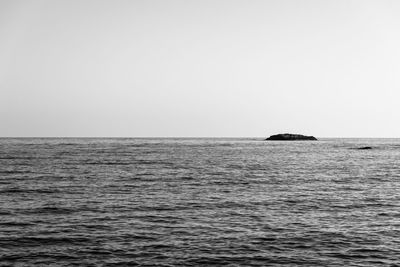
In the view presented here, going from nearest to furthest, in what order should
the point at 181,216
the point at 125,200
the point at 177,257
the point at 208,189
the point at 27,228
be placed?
the point at 177,257 → the point at 27,228 → the point at 181,216 → the point at 125,200 → the point at 208,189

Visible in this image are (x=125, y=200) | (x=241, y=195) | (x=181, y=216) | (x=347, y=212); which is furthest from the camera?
(x=241, y=195)

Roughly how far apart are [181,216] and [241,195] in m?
11.0

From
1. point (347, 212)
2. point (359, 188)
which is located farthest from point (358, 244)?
point (359, 188)

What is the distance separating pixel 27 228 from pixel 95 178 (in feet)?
85.3

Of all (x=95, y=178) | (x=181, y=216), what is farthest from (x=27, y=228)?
(x=95, y=178)

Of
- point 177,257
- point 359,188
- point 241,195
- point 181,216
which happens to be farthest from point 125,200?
point 359,188

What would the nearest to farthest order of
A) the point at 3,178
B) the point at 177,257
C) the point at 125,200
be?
the point at 177,257 < the point at 125,200 < the point at 3,178

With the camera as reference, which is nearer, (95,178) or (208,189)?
(208,189)

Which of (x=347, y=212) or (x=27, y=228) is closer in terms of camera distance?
(x=27, y=228)

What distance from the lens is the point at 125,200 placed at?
3400cm

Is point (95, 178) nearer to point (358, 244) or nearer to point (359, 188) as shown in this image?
point (359, 188)

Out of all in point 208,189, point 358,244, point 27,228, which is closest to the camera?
point 358,244

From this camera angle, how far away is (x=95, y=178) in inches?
1960

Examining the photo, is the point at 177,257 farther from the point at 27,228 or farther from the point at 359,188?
the point at 359,188
